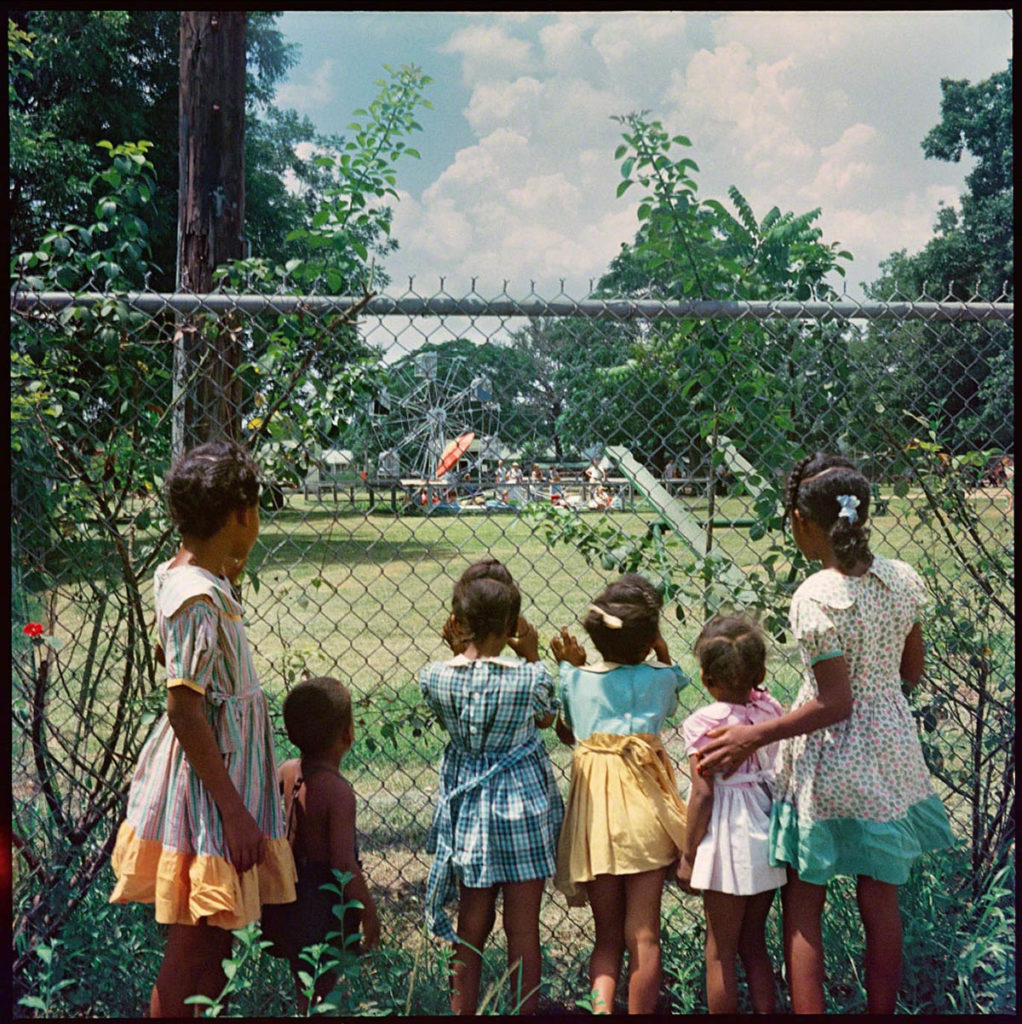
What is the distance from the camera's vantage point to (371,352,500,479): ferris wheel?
2768mm

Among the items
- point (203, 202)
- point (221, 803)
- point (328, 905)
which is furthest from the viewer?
point (203, 202)

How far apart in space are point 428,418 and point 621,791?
3.60 ft

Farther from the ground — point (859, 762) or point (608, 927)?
point (859, 762)

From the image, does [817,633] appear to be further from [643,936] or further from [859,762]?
[643,936]

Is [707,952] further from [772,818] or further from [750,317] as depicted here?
[750,317]

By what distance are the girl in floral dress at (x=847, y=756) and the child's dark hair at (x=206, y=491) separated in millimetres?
1267

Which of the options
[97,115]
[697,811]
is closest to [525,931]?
[697,811]

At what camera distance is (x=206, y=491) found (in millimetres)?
2285

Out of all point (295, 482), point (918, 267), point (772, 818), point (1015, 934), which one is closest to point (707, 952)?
point (772, 818)

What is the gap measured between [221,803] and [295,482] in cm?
96

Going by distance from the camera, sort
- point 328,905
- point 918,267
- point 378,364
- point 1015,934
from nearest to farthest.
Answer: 1. point 328,905
2. point 1015,934
3. point 378,364
4. point 918,267

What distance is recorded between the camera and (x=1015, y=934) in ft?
8.52

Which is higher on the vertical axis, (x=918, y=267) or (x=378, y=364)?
(x=918, y=267)

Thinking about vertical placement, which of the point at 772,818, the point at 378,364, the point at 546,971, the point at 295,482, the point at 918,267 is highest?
the point at 918,267
